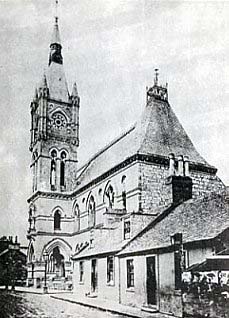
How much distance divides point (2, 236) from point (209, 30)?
116 inches

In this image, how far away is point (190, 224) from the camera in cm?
524

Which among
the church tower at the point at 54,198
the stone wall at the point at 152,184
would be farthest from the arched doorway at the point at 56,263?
the stone wall at the point at 152,184

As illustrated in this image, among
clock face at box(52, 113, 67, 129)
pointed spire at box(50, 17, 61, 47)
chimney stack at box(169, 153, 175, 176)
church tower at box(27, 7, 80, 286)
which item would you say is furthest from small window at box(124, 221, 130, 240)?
clock face at box(52, 113, 67, 129)

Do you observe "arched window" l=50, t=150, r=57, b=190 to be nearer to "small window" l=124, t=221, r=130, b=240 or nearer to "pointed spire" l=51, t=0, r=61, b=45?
"small window" l=124, t=221, r=130, b=240

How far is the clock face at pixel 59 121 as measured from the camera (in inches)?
453

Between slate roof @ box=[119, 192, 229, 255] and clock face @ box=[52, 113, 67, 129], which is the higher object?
clock face @ box=[52, 113, 67, 129]

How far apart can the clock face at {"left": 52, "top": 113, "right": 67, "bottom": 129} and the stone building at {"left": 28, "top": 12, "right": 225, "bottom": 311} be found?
0.09ft

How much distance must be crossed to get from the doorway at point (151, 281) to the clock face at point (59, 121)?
6.50 metres

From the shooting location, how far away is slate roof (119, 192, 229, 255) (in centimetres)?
473

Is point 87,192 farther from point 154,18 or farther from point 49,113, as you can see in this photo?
point 154,18

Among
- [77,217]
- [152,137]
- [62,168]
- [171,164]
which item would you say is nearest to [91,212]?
[77,217]

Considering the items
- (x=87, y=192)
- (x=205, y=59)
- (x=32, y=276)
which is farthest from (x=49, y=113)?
(x=205, y=59)

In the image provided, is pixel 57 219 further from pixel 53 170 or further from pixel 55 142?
pixel 55 142

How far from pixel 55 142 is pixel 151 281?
7.61 meters
